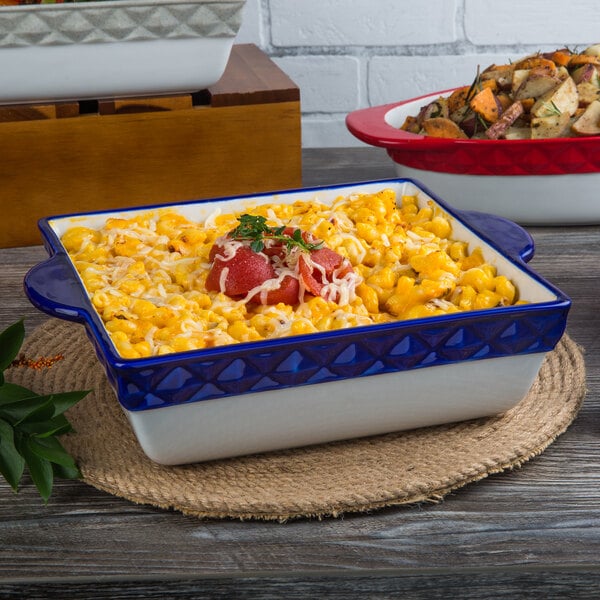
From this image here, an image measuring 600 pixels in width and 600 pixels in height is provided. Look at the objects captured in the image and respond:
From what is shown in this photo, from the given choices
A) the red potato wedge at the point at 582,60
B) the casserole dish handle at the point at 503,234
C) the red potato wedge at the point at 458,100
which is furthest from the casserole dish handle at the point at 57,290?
the red potato wedge at the point at 582,60

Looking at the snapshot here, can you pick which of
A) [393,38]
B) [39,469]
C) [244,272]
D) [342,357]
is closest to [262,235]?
[244,272]

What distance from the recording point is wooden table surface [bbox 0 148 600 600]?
809 mm

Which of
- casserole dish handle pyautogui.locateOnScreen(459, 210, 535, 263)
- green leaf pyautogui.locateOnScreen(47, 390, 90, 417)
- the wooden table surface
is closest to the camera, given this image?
the wooden table surface

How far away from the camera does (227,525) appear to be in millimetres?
867

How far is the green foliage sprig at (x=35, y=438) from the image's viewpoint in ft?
2.85

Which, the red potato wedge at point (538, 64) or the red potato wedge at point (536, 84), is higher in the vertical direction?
the red potato wedge at point (538, 64)

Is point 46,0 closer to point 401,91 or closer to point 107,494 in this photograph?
point 107,494

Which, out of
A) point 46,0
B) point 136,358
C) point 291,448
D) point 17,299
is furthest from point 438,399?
point 46,0

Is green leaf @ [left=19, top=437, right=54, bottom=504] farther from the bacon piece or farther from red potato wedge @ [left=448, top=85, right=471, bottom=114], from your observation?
red potato wedge @ [left=448, top=85, right=471, bottom=114]

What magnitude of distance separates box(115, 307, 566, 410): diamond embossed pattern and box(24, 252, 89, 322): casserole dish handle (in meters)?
0.12

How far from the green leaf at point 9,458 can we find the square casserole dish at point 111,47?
0.71m

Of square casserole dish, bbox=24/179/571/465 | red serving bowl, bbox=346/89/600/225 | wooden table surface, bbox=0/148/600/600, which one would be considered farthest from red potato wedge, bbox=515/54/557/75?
wooden table surface, bbox=0/148/600/600

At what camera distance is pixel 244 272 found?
0.97 m

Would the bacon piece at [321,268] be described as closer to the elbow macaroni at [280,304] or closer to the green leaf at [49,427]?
the elbow macaroni at [280,304]
